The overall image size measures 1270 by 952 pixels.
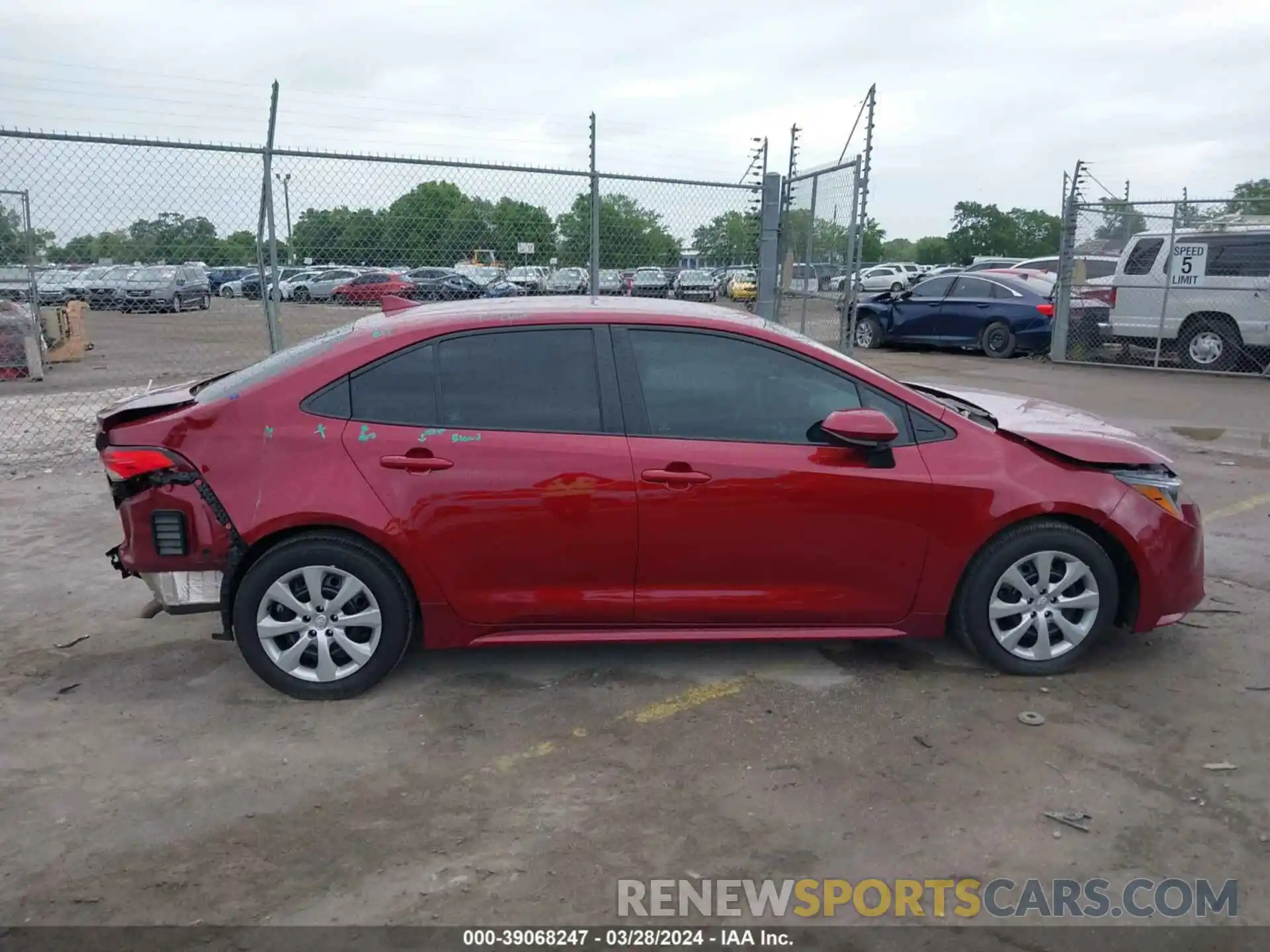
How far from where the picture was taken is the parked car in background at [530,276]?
28.2 ft

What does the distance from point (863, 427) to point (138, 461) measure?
2866 millimetres

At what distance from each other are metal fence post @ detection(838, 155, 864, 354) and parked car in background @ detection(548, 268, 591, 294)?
7.58 feet

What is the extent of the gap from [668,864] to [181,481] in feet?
7.91

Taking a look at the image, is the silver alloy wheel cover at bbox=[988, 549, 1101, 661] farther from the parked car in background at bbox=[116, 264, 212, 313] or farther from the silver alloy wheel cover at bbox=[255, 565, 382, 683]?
the parked car in background at bbox=[116, 264, 212, 313]

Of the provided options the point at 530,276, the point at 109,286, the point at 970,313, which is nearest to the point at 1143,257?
the point at 970,313

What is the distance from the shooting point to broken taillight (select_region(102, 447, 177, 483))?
395 cm

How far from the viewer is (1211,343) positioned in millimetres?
14016

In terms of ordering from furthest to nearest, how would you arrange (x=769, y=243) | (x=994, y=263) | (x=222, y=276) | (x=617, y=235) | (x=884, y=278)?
(x=884, y=278) < (x=994, y=263) < (x=769, y=243) < (x=617, y=235) < (x=222, y=276)

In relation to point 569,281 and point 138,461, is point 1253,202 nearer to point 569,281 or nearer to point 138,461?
point 569,281

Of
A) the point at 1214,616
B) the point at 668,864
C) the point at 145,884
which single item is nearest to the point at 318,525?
the point at 145,884

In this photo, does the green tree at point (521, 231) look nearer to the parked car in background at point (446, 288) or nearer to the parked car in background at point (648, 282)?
the parked car in background at point (446, 288)

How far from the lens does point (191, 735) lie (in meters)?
3.84

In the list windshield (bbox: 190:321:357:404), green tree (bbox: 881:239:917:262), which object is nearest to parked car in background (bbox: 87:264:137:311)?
windshield (bbox: 190:321:357:404)

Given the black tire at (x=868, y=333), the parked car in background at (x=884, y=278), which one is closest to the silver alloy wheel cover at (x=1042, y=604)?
the black tire at (x=868, y=333)
